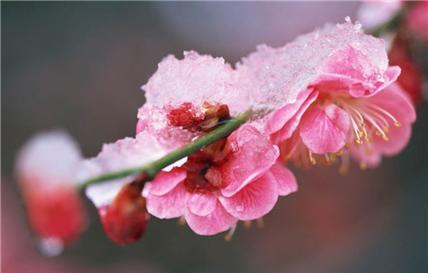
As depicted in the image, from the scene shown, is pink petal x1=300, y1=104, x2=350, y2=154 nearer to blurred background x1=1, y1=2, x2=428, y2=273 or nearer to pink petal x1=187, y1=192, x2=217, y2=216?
pink petal x1=187, y1=192, x2=217, y2=216

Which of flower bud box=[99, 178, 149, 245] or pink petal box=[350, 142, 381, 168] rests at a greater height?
flower bud box=[99, 178, 149, 245]

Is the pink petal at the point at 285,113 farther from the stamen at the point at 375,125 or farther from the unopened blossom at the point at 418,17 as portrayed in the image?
the unopened blossom at the point at 418,17

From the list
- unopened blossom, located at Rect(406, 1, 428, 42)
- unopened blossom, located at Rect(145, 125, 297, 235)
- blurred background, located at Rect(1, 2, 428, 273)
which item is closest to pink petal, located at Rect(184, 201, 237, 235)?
unopened blossom, located at Rect(145, 125, 297, 235)

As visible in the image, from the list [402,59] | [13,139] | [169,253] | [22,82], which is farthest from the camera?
[22,82]

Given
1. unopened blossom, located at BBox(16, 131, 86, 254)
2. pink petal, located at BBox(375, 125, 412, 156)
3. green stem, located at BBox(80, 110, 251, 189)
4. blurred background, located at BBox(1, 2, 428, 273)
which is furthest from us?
blurred background, located at BBox(1, 2, 428, 273)

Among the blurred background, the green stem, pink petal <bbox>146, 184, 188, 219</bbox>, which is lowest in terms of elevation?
the blurred background

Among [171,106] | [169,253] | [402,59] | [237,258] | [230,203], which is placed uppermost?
[171,106]

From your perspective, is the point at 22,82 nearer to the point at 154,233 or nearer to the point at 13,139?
the point at 13,139

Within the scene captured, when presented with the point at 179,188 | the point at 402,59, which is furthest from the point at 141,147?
the point at 402,59
